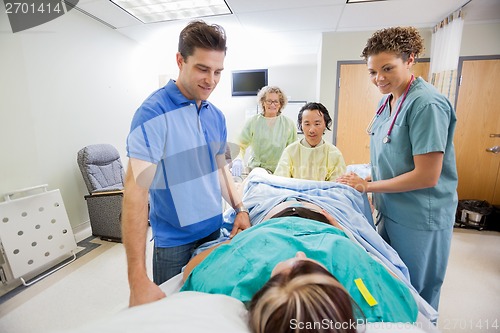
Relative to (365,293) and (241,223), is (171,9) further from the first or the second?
(365,293)

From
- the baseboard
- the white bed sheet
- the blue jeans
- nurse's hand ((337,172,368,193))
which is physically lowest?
the baseboard

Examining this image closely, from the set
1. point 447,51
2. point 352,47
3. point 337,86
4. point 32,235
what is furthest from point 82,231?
point 447,51

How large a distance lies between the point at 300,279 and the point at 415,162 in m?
0.83

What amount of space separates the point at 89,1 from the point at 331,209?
9.86 feet

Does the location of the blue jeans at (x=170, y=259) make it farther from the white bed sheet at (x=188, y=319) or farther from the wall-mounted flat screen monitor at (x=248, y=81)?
the wall-mounted flat screen monitor at (x=248, y=81)

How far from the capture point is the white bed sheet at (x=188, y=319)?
0.46 metres

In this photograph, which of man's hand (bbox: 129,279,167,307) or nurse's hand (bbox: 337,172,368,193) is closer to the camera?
man's hand (bbox: 129,279,167,307)

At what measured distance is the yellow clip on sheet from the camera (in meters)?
0.68

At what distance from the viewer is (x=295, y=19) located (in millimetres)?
2857

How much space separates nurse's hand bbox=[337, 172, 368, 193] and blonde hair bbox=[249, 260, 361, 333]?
75cm

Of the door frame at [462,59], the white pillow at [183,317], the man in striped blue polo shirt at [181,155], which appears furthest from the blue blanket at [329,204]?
the door frame at [462,59]

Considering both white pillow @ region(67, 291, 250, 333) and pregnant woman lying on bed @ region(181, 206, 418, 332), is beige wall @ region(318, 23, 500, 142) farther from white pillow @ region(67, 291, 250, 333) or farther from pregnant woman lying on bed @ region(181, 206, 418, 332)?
white pillow @ region(67, 291, 250, 333)

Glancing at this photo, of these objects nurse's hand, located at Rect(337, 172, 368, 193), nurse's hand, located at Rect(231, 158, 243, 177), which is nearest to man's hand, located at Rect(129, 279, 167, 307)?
Result: nurse's hand, located at Rect(337, 172, 368, 193)

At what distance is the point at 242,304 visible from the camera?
66 cm
